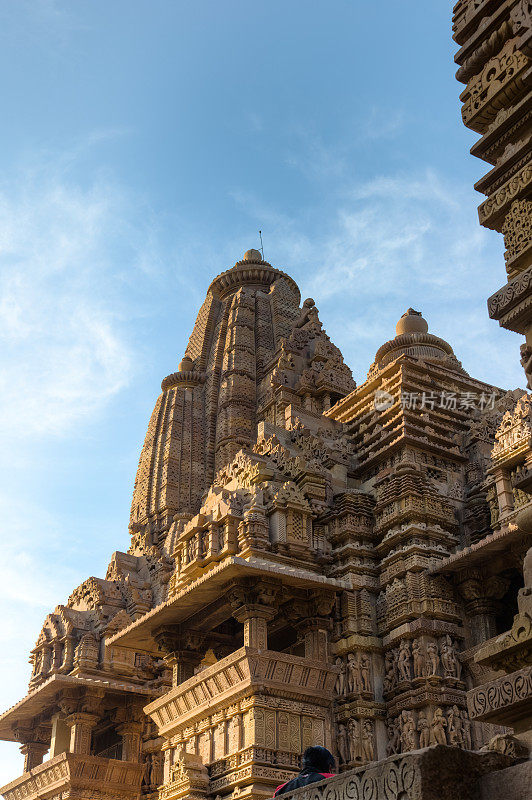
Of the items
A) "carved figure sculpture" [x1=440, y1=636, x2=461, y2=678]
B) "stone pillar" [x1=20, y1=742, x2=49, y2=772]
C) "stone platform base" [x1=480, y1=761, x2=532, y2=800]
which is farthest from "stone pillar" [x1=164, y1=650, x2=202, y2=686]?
"stone platform base" [x1=480, y1=761, x2=532, y2=800]

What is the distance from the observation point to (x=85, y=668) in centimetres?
2667

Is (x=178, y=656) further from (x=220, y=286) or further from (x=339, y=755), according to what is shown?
(x=220, y=286)

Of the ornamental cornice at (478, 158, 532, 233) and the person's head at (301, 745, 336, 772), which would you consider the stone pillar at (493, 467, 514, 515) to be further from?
the person's head at (301, 745, 336, 772)

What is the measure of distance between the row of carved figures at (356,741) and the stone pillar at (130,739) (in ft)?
34.2

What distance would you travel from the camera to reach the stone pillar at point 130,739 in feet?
86.9

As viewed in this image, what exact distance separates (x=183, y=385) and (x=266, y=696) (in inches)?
1109

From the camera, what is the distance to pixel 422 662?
59.5ft

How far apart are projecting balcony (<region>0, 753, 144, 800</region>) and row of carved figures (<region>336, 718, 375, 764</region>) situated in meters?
9.44

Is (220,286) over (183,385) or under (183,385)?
over

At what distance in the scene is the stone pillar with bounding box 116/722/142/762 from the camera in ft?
86.9

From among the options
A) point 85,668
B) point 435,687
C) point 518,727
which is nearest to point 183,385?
point 85,668

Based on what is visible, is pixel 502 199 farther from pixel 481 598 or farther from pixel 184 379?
pixel 184 379
